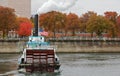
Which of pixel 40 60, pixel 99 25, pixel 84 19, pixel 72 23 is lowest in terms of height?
pixel 40 60

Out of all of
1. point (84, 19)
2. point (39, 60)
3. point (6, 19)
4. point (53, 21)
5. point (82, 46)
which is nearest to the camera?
point (39, 60)

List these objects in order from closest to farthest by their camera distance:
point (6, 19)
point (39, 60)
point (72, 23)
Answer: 1. point (39, 60)
2. point (6, 19)
3. point (72, 23)

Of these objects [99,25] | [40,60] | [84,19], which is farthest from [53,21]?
[40,60]

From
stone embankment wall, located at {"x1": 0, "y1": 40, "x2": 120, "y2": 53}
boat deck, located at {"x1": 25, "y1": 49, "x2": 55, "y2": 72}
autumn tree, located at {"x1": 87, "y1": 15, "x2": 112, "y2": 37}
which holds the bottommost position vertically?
boat deck, located at {"x1": 25, "y1": 49, "x2": 55, "y2": 72}

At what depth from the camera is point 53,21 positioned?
16488cm

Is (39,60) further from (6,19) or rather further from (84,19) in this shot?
(84,19)

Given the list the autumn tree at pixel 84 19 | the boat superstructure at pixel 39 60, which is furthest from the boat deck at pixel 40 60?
the autumn tree at pixel 84 19

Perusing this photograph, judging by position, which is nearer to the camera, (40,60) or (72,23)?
(40,60)

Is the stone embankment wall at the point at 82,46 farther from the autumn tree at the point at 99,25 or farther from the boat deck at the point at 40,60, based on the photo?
the boat deck at the point at 40,60

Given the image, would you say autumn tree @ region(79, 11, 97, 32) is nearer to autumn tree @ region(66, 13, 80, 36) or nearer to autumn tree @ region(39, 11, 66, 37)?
autumn tree @ region(66, 13, 80, 36)

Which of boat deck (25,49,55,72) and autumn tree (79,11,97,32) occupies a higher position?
autumn tree (79,11,97,32)

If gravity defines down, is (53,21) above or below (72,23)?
above

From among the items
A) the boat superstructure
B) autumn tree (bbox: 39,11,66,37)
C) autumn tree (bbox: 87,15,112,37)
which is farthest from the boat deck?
autumn tree (bbox: 39,11,66,37)

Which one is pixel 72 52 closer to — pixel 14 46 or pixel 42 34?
pixel 14 46
